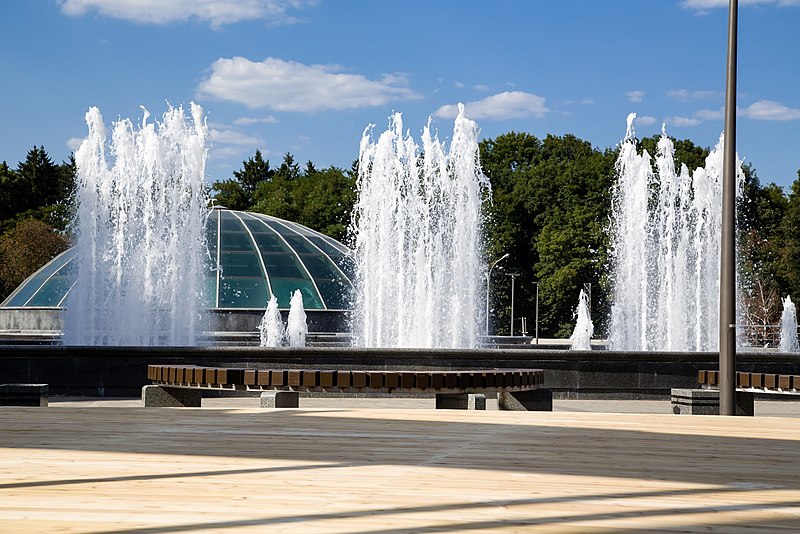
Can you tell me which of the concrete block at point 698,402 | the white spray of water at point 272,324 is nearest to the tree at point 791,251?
the white spray of water at point 272,324

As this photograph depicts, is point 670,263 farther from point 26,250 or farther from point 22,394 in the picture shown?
point 26,250

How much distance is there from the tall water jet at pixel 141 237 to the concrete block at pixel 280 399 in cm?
935

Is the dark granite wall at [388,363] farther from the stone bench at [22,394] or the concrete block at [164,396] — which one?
the stone bench at [22,394]

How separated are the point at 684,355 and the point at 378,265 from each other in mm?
11796

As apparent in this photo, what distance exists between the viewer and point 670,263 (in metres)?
27.9

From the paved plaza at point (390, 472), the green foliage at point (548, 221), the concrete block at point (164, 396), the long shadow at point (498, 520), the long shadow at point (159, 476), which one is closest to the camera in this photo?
the long shadow at point (498, 520)

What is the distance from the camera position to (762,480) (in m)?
5.49

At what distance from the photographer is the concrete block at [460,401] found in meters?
12.2

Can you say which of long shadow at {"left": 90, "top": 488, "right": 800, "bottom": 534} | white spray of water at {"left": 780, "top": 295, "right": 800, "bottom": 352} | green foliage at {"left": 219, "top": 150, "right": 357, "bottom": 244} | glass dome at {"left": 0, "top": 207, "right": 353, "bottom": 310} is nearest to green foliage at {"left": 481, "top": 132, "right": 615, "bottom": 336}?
green foliage at {"left": 219, "top": 150, "right": 357, "bottom": 244}

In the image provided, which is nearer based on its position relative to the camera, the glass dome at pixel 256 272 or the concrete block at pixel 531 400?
the concrete block at pixel 531 400

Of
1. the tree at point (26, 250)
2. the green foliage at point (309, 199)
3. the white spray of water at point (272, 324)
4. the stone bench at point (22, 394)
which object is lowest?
the stone bench at point (22, 394)

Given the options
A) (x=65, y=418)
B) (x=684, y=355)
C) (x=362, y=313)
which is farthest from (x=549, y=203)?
(x=65, y=418)

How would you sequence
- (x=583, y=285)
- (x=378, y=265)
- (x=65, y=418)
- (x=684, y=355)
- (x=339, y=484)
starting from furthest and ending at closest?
(x=583, y=285), (x=378, y=265), (x=684, y=355), (x=65, y=418), (x=339, y=484)

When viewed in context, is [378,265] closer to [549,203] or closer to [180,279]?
[180,279]
